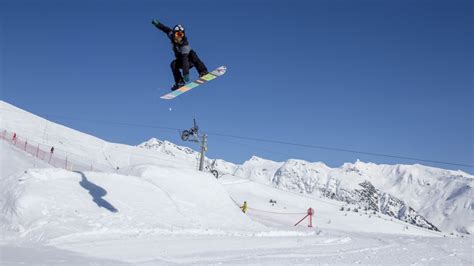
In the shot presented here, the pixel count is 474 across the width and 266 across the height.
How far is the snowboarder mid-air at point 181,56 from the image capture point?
15.2 m

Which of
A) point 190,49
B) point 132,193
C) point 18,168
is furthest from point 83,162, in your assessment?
point 190,49

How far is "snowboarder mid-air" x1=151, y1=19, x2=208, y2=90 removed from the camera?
597 inches

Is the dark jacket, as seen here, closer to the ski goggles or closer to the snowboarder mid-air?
the snowboarder mid-air

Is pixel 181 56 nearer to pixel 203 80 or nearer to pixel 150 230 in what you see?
pixel 203 80

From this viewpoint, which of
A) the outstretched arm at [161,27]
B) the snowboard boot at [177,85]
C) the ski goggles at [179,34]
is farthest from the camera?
the snowboard boot at [177,85]

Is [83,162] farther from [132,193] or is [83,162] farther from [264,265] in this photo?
[264,265]

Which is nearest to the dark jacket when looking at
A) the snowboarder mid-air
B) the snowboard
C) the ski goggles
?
the snowboarder mid-air

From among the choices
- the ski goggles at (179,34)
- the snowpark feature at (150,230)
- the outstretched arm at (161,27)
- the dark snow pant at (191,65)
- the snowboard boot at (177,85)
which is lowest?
the snowpark feature at (150,230)

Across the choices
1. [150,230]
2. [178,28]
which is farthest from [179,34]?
[150,230]

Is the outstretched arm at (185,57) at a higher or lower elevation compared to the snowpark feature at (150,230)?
higher

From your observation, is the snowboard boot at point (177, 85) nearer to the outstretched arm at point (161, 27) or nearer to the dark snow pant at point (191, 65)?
the dark snow pant at point (191, 65)

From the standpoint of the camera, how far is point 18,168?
24.3m

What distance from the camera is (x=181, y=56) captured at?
15.6m

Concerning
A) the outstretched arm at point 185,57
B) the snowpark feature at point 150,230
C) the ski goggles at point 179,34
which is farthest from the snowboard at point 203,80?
the snowpark feature at point 150,230
